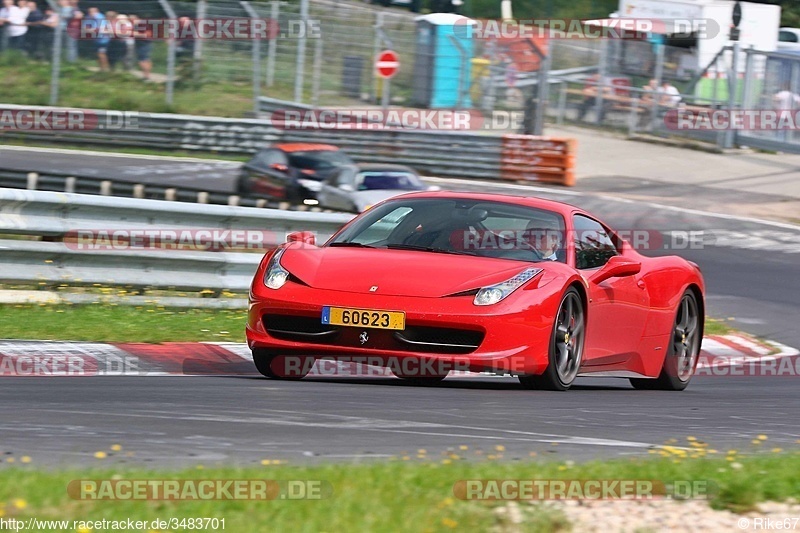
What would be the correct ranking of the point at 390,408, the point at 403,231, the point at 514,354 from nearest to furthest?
the point at 390,408 < the point at 514,354 < the point at 403,231

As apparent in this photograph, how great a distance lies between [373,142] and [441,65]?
247 cm

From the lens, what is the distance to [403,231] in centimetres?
824

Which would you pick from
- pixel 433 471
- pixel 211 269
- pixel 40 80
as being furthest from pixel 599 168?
pixel 433 471

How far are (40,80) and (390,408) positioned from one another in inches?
895

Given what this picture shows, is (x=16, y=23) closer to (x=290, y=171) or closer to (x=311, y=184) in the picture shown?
(x=290, y=171)

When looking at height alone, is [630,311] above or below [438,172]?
above

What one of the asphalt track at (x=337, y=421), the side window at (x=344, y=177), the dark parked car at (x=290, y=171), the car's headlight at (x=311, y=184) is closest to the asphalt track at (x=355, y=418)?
the asphalt track at (x=337, y=421)

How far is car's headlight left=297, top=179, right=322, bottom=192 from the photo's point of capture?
21.7 meters

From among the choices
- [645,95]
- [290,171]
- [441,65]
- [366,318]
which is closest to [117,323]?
[366,318]

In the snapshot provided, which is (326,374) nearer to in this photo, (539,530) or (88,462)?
(88,462)

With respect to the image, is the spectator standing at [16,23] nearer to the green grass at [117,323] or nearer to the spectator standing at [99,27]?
the spectator standing at [99,27]

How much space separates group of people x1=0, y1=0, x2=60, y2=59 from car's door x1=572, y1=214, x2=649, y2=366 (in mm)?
20271

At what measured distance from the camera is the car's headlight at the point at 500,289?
7.36m

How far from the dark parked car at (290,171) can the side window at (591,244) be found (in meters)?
12.9
